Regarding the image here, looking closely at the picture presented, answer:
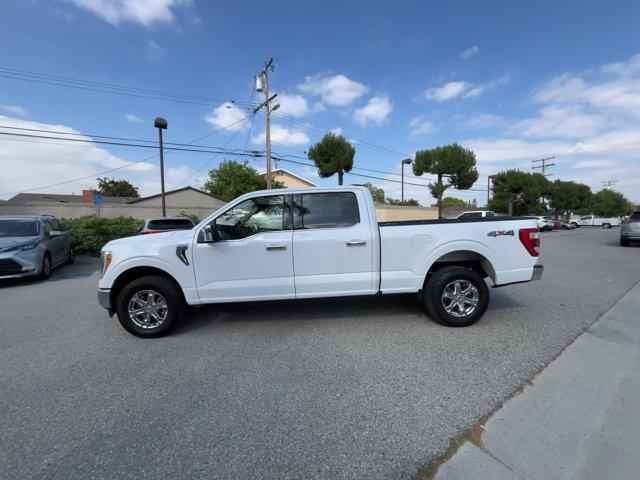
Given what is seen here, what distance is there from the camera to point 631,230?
14234mm

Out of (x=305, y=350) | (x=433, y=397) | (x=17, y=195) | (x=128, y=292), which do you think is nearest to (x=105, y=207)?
(x=128, y=292)

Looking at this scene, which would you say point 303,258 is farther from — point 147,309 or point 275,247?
point 147,309

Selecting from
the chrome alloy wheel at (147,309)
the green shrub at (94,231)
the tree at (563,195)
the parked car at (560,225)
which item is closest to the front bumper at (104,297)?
the chrome alloy wheel at (147,309)

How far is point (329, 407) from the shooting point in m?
2.79

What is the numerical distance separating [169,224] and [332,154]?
1842 centimetres

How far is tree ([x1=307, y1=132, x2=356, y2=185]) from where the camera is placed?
90.0ft

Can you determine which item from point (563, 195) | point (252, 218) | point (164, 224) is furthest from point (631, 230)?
point (563, 195)

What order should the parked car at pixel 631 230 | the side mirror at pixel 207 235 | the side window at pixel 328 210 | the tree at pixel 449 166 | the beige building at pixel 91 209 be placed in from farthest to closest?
1. the tree at pixel 449 166
2. the beige building at pixel 91 209
3. the parked car at pixel 631 230
4. the side window at pixel 328 210
5. the side mirror at pixel 207 235

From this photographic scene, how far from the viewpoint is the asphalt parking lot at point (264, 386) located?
226 centimetres

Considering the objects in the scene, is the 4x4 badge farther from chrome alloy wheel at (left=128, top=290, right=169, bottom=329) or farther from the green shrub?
the green shrub

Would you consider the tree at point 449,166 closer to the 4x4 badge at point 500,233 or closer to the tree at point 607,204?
the 4x4 badge at point 500,233

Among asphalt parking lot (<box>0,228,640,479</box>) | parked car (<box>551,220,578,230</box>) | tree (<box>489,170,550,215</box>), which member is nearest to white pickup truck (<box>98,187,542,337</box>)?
asphalt parking lot (<box>0,228,640,479</box>)

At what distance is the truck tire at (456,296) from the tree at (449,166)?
29.9 metres

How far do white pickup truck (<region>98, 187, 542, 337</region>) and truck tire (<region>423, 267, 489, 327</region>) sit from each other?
14 millimetres
